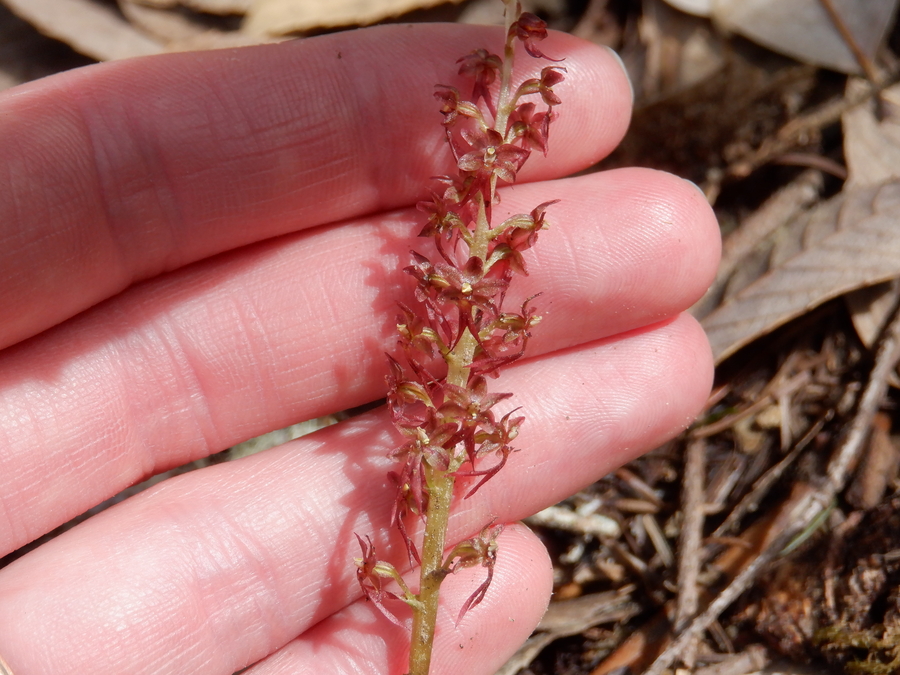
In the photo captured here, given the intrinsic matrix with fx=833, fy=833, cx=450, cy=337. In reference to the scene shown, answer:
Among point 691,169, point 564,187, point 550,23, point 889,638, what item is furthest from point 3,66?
point 889,638

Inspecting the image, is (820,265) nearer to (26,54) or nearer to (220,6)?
(220,6)

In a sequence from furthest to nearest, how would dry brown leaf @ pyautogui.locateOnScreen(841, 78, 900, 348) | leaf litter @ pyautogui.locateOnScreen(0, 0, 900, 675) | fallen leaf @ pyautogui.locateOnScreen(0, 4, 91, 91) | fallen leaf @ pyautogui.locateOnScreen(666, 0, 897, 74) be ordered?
fallen leaf @ pyautogui.locateOnScreen(0, 4, 91, 91) < fallen leaf @ pyautogui.locateOnScreen(666, 0, 897, 74) < dry brown leaf @ pyautogui.locateOnScreen(841, 78, 900, 348) < leaf litter @ pyautogui.locateOnScreen(0, 0, 900, 675)

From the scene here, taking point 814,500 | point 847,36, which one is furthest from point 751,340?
point 847,36

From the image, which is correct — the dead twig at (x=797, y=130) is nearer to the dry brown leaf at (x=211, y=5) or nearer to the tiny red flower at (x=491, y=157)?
the tiny red flower at (x=491, y=157)

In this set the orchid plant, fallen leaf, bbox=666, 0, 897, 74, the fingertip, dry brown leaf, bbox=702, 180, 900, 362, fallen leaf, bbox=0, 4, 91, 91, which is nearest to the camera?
the orchid plant

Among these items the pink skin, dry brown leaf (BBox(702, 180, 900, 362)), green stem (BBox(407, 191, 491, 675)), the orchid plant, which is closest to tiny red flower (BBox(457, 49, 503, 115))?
the orchid plant

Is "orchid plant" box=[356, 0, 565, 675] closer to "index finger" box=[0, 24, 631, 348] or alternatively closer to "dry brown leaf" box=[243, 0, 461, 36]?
"index finger" box=[0, 24, 631, 348]

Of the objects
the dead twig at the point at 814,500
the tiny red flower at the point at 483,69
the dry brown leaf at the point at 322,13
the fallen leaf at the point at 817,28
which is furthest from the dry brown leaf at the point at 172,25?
the dead twig at the point at 814,500

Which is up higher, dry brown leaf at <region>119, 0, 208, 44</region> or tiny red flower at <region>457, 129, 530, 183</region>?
dry brown leaf at <region>119, 0, 208, 44</region>
